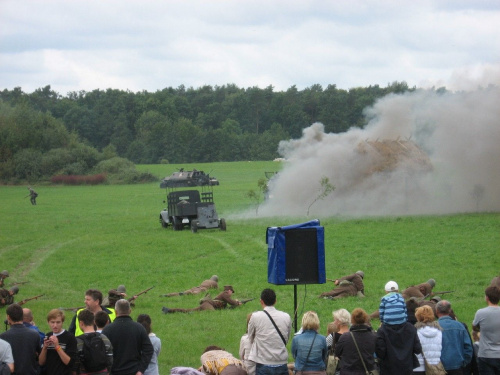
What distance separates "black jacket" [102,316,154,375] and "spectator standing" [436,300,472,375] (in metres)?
3.73

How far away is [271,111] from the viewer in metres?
131

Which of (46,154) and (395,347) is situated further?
(46,154)

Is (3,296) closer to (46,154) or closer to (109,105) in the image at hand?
(46,154)

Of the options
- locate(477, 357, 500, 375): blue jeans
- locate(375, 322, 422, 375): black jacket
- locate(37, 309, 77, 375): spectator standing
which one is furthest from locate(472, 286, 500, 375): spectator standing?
locate(37, 309, 77, 375): spectator standing

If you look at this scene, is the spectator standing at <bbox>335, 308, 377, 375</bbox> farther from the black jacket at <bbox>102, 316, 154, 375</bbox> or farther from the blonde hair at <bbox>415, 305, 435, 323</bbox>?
the black jacket at <bbox>102, 316, 154, 375</bbox>

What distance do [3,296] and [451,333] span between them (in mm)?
12121

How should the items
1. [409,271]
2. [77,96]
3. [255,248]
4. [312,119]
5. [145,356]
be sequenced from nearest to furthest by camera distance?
[145,356], [409,271], [255,248], [312,119], [77,96]

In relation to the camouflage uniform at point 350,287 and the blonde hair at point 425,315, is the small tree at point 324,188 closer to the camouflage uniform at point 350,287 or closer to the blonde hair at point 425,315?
the camouflage uniform at point 350,287

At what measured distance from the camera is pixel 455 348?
10430 mm

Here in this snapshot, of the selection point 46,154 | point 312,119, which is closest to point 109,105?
point 312,119

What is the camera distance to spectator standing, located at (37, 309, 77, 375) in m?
9.21

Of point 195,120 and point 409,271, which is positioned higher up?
point 195,120

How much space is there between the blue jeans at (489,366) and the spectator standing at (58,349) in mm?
5072

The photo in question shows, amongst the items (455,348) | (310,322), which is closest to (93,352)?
(310,322)
